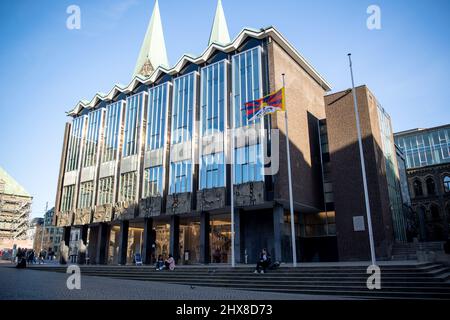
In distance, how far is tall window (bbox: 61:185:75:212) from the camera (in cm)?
4621

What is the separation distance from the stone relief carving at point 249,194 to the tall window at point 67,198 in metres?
27.5

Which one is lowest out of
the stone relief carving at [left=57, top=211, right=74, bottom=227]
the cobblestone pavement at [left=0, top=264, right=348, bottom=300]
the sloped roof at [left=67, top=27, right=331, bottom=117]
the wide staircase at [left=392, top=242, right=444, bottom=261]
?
the cobblestone pavement at [left=0, top=264, right=348, bottom=300]

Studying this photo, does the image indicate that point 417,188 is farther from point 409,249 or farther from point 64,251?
point 64,251

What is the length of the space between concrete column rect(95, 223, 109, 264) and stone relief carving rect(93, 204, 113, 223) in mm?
1713

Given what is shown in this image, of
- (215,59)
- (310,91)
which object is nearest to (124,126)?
(215,59)

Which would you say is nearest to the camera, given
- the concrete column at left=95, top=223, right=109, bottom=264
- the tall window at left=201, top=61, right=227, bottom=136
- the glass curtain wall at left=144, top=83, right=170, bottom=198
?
the tall window at left=201, top=61, right=227, bottom=136

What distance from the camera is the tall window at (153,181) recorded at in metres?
36.3

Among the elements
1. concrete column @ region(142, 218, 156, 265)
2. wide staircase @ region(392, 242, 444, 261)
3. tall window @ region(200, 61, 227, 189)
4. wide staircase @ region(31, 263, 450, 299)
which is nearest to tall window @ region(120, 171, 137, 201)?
concrete column @ region(142, 218, 156, 265)

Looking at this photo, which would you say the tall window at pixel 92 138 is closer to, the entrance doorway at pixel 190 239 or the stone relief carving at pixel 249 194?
the entrance doorway at pixel 190 239

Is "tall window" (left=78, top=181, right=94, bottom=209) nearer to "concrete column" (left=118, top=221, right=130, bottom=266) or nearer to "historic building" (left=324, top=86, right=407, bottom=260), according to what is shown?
"concrete column" (left=118, top=221, right=130, bottom=266)

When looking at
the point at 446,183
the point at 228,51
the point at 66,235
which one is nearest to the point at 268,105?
the point at 228,51
